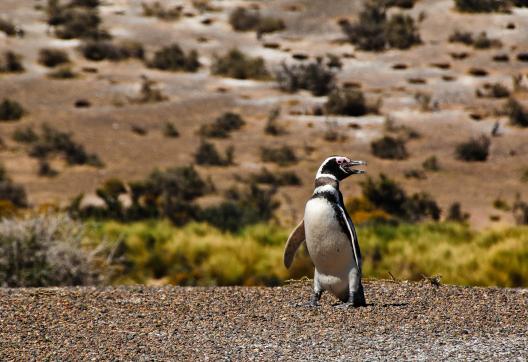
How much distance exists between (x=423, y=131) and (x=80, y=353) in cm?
2774

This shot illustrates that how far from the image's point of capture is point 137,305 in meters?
9.01

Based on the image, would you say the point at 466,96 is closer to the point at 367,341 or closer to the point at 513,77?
the point at 513,77

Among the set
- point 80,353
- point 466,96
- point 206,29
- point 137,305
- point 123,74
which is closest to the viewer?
point 80,353

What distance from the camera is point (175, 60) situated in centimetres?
4191

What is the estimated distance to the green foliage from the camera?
24875 millimetres

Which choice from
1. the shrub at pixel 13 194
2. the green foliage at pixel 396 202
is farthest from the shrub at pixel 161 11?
the green foliage at pixel 396 202

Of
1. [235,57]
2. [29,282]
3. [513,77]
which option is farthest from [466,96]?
[29,282]

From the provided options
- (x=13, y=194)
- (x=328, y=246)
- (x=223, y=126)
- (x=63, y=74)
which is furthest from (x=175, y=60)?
(x=328, y=246)

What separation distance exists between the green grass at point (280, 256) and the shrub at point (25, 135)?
1562 cm

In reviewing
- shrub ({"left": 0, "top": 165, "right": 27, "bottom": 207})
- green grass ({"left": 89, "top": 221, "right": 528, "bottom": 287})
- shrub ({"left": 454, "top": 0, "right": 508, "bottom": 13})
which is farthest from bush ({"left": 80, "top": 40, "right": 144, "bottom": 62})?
green grass ({"left": 89, "top": 221, "right": 528, "bottom": 287})

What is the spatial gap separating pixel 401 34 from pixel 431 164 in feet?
45.7

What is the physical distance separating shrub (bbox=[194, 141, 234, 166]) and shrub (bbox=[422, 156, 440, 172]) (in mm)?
5738

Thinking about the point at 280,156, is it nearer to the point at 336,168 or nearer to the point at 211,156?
the point at 211,156

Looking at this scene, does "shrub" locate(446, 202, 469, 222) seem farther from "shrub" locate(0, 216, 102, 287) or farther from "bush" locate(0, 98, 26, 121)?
"bush" locate(0, 98, 26, 121)
